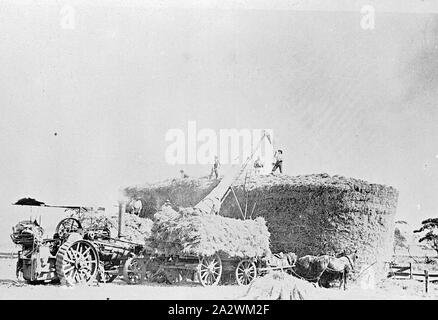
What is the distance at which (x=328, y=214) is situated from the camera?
1065cm

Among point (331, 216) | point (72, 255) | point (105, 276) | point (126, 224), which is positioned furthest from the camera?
point (126, 224)

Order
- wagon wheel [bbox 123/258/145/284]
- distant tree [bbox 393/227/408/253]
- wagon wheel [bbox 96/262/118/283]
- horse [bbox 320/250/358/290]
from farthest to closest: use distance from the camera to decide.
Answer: distant tree [bbox 393/227/408/253]
horse [bbox 320/250/358/290]
wagon wheel [bbox 123/258/145/284]
wagon wheel [bbox 96/262/118/283]

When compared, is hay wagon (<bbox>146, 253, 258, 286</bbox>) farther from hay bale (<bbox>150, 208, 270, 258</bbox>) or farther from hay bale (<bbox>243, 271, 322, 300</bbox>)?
hay bale (<bbox>243, 271, 322, 300</bbox>)

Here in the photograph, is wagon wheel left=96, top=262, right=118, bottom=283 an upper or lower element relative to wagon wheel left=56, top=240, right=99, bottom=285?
lower

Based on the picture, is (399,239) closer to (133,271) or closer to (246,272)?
(246,272)

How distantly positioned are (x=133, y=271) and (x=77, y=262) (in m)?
1.24

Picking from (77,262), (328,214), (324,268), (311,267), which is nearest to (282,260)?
(311,267)

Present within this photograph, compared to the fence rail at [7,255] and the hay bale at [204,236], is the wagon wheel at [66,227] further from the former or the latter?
the fence rail at [7,255]

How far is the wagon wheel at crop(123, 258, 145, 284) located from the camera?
9703 mm

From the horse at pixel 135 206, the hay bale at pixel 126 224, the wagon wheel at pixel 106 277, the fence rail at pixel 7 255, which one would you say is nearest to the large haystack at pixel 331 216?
the hay bale at pixel 126 224

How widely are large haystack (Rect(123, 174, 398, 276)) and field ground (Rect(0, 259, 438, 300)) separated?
1182mm

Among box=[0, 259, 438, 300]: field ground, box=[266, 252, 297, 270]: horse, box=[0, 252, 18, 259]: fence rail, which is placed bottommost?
box=[0, 252, 18, 259]: fence rail

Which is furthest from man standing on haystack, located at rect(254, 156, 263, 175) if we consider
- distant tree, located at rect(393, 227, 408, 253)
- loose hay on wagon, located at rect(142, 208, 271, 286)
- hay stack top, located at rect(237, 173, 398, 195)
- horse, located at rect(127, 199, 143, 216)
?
distant tree, located at rect(393, 227, 408, 253)
